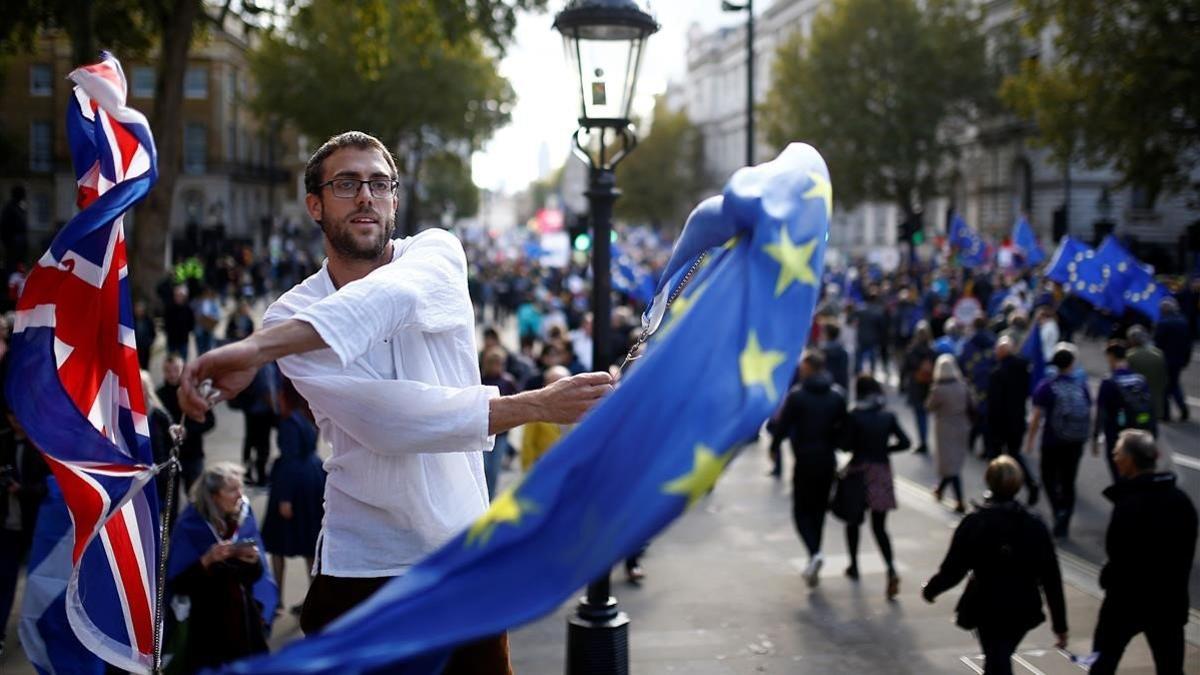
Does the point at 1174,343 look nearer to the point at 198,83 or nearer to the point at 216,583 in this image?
the point at 216,583

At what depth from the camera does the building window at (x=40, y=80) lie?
61.7m

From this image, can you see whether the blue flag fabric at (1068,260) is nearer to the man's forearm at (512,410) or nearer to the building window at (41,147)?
the man's forearm at (512,410)

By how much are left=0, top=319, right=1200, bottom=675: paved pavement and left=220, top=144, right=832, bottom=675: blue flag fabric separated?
5.89 metres

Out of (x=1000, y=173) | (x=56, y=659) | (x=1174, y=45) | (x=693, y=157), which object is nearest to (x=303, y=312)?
(x=56, y=659)

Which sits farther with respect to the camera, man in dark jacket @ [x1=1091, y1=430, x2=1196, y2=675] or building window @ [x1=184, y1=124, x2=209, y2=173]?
building window @ [x1=184, y1=124, x2=209, y2=173]

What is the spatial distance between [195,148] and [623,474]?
7427 centimetres

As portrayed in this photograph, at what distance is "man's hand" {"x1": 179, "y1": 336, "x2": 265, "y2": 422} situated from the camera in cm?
233

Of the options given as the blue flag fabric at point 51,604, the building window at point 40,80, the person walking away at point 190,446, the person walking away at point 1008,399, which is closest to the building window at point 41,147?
the building window at point 40,80

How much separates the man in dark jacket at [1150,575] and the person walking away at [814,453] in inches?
132

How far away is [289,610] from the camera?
30.3 ft

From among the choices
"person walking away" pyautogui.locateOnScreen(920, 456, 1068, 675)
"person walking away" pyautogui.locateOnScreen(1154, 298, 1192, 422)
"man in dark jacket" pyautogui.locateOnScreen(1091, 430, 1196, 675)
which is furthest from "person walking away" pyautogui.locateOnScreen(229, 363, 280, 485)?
"person walking away" pyautogui.locateOnScreen(1154, 298, 1192, 422)

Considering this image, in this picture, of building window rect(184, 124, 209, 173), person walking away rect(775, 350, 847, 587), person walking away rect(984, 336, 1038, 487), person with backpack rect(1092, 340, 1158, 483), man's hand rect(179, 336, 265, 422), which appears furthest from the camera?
building window rect(184, 124, 209, 173)

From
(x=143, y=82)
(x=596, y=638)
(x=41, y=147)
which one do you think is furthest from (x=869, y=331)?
(x=143, y=82)

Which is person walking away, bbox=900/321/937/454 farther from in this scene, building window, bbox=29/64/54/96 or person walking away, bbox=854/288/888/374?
building window, bbox=29/64/54/96
